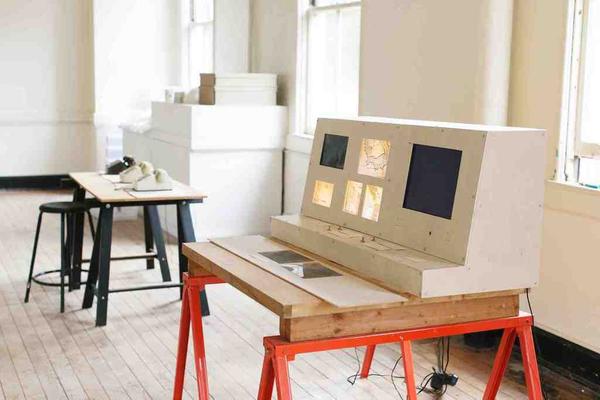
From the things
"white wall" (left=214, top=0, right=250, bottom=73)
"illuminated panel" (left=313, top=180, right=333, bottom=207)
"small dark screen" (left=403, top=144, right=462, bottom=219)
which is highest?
"white wall" (left=214, top=0, right=250, bottom=73)

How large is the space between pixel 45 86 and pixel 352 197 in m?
8.23

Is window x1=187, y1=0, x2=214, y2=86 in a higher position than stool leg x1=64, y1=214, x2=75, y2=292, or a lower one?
higher

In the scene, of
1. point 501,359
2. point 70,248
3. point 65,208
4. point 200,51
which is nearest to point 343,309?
point 501,359

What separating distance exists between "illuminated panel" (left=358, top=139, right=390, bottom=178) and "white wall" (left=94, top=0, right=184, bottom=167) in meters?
7.56

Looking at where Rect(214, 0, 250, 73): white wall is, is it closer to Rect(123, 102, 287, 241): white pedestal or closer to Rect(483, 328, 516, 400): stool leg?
Rect(123, 102, 287, 241): white pedestal

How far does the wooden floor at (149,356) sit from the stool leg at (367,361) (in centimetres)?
4

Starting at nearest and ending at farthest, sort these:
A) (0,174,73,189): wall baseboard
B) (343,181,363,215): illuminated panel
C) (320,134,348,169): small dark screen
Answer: (343,181,363,215): illuminated panel → (320,134,348,169): small dark screen → (0,174,73,189): wall baseboard

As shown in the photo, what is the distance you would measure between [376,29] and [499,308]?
272 cm

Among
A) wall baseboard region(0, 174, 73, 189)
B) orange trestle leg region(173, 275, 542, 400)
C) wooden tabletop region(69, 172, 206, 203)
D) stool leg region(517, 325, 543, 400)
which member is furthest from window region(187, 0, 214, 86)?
stool leg region(517, 325, 543, 400)

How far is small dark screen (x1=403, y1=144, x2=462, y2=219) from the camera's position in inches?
106

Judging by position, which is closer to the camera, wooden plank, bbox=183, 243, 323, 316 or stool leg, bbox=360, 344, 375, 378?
wooden plank, bbox=183, 243, 323, 316

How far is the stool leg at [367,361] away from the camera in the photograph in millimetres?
3971

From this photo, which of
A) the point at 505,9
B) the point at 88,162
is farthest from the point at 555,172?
the point at 88,162

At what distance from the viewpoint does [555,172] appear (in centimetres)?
423
